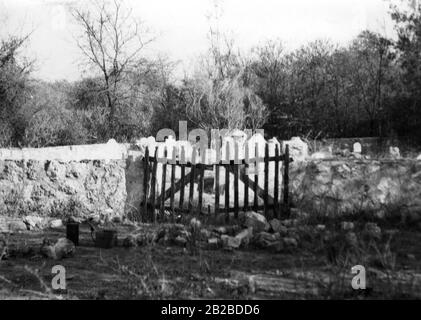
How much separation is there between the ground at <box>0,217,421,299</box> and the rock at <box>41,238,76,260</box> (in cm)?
9

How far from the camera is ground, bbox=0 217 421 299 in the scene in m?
4.95

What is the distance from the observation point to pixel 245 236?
7.18 meters

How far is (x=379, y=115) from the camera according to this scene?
2080 centimetres

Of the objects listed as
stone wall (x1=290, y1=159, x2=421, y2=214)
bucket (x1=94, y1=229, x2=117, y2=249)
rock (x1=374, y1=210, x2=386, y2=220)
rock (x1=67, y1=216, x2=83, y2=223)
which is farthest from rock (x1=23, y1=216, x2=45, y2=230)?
rock (x1=374, y1=210, x2=386, y2=220)

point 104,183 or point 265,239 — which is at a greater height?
point 104,183

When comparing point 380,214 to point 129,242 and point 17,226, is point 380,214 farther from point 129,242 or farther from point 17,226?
point 17,226

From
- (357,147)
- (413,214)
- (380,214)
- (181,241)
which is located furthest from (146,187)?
(357,147)

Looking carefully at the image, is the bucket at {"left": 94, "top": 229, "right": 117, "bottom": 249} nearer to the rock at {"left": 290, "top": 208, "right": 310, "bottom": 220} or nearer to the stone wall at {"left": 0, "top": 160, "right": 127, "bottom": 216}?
the stone wall at {"left": 0, "top": 160, "right": 127, "bottom": 216}

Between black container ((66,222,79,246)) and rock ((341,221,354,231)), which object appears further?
rock ((341,221,354,231))

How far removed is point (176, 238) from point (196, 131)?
13.2 m

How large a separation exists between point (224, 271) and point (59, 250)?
2.03 metres

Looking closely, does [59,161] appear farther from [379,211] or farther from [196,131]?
[196,131]

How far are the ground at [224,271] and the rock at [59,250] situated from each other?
87 mm
